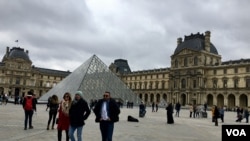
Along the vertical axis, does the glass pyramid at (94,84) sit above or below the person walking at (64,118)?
above

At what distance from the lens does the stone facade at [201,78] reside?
55.6 metres

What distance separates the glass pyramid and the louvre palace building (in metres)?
22.0

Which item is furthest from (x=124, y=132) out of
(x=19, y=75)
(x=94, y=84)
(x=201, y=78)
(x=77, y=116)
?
(x=19, y=75)

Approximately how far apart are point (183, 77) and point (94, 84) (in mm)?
34918

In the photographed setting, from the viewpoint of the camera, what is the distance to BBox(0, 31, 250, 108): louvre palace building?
186 feet

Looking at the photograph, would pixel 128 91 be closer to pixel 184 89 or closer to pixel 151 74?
pixel 184 89

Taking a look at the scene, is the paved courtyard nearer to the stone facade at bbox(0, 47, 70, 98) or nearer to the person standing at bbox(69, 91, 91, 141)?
the person standing at bbox(69, 91, 91, 141)

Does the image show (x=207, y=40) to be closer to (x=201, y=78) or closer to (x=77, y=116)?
(x=201, y=78)

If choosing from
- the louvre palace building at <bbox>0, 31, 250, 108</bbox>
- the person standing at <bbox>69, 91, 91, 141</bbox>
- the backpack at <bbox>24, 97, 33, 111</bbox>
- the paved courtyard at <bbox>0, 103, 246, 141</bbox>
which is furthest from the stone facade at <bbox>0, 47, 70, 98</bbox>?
the person standing at <bbox>69, 91, 91, 141</bbox>

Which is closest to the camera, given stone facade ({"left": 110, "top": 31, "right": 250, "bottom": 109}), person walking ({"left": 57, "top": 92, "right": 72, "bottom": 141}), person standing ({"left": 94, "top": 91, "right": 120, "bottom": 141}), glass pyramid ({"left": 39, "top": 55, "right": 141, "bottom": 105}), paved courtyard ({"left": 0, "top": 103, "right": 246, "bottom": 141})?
person standing ({"left": 94, "top": 91, "right": 120, "bottom": 141})

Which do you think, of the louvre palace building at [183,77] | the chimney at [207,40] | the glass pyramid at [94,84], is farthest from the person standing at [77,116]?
the chimney at [207,40]

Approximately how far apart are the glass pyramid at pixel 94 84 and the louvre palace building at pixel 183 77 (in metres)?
22.0

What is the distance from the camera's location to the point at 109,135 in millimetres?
6715

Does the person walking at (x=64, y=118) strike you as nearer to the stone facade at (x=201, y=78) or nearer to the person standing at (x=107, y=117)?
the person standing at (x=107, y=117)
